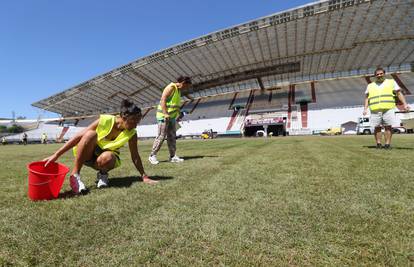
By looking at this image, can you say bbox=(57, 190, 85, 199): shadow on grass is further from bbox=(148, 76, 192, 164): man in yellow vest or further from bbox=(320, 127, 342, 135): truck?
bbox=(320, 127, 342, 135): truck

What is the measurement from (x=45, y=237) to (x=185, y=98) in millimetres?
68642

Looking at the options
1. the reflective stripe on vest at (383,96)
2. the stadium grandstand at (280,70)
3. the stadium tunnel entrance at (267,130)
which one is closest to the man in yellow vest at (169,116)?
the reflective stripe on vest at (383,96)

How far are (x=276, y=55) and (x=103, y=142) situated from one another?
4837cm

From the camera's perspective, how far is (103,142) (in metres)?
4.05

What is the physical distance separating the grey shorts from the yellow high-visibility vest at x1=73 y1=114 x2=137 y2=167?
770 centimetres

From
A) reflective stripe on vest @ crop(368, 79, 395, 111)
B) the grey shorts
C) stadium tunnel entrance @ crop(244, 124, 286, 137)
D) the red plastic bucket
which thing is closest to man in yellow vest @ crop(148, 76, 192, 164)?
the red plastic bucket

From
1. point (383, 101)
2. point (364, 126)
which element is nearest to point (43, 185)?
point (383, 101)

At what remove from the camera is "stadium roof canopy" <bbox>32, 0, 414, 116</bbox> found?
118 ft

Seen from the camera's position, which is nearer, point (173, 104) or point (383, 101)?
point (173, 104)

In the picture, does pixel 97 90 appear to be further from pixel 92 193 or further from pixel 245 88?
pixel 92 193

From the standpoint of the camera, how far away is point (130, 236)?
2.04 meters

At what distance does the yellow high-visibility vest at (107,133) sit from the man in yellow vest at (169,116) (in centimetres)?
273

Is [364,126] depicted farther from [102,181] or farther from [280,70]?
[102,181]

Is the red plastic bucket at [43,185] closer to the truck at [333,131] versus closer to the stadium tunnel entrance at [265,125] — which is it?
the truck at [333,131]
